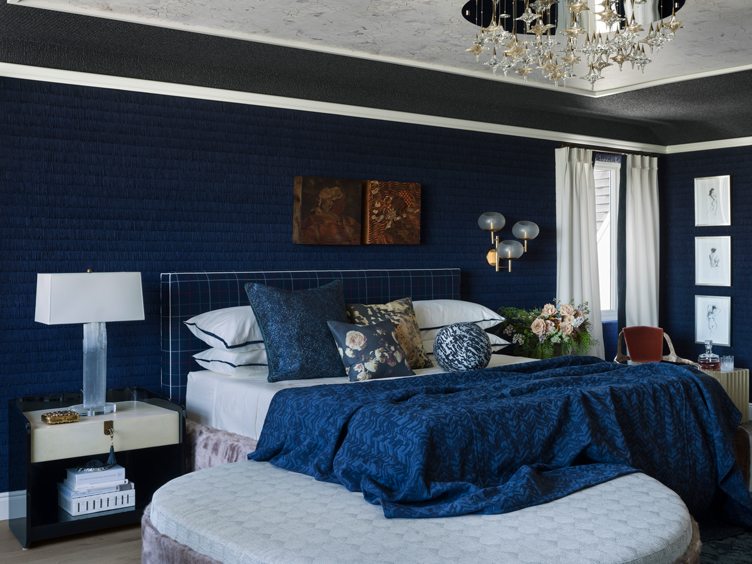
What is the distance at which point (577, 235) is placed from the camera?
711 centimetres

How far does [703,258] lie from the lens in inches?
300

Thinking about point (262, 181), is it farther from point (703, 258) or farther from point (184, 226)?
point (703, 258)

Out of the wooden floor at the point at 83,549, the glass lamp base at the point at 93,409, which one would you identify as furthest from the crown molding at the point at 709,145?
the wooden floor at the point at 83,549

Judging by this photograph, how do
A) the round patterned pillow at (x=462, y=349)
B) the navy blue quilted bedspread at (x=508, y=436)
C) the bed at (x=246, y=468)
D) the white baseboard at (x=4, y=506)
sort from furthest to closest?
the round patterned pillow at (x=462, y=349), the white baseboard at (x=4, y=506), the navy blue quilted bedspread at (x=508, y=436), the bed at (x=246, y=468)

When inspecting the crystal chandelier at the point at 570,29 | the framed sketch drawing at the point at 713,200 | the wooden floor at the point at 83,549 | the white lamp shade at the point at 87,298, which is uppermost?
the crystal chandelier at the point at 570,29

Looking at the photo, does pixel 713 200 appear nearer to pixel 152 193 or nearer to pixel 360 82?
pixel 360 82

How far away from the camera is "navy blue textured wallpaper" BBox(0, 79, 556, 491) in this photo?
453cm

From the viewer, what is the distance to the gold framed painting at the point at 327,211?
18.1ft

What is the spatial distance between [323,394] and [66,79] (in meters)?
2.35

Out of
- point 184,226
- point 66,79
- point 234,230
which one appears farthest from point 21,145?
point 234,230

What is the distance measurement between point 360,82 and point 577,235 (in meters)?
2.48

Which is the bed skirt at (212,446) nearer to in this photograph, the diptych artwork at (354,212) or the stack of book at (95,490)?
the stack of book at (95,490)

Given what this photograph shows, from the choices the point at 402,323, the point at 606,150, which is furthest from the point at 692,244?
the point at 402,323

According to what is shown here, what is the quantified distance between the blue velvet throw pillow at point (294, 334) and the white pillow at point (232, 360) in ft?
0.43
